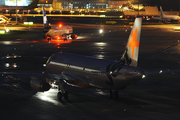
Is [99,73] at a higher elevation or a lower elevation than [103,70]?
lower

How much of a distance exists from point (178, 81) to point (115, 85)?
1204 centimetres

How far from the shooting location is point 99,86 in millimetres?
24031

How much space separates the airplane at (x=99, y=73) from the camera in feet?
72.6

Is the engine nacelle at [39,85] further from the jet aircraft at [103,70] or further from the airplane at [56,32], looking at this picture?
the airplane at [56,32]

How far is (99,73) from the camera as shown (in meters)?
23.5

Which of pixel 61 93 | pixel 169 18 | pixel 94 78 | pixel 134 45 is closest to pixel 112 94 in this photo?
pixel 94 78

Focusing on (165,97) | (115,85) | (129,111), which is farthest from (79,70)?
(165,97)

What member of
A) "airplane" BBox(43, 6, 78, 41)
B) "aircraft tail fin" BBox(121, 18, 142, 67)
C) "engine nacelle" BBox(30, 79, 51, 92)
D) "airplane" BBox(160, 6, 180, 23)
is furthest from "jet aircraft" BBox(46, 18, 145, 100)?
"airplane" BBox(160, 6, 180, 23)

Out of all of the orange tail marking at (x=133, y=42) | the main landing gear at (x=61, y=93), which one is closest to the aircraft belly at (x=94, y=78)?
the main landing gear at (x=61, y=93)

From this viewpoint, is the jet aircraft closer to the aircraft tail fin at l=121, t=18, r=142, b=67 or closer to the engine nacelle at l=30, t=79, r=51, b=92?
the aircraft tail fin at l=121, t=18, r=142, b=67

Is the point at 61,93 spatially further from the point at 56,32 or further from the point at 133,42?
the point at 56,32

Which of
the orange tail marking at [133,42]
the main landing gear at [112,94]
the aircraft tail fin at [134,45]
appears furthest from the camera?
the main landing gear at [112,94]

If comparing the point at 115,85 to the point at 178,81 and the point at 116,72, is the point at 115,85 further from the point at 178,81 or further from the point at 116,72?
the point at 178,81

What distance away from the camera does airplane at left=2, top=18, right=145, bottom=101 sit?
72.6ft
